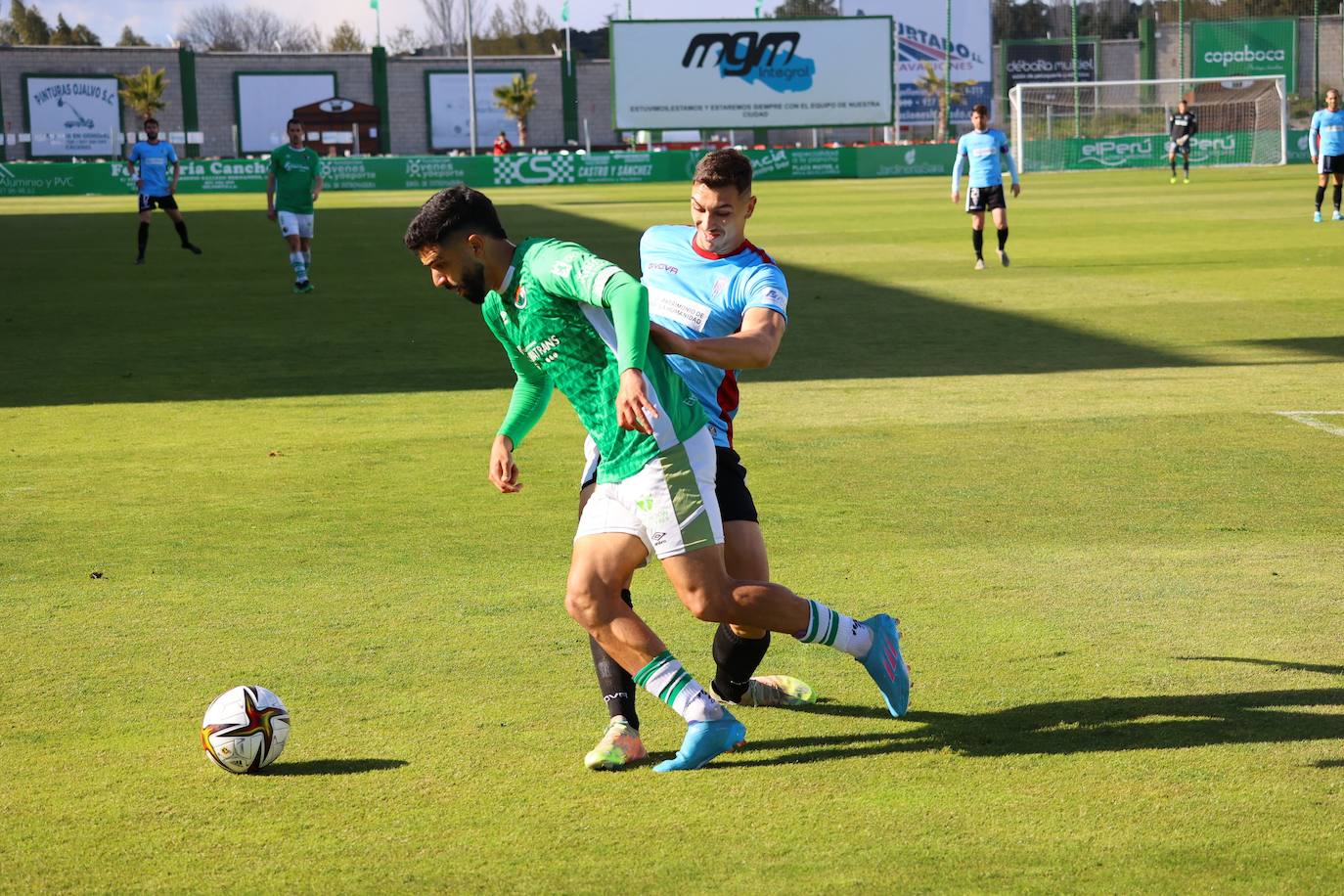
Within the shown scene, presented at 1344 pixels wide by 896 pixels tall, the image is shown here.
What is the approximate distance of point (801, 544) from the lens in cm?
708

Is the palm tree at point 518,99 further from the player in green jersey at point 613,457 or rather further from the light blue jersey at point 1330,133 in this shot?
the player in green jersey at point 613,457

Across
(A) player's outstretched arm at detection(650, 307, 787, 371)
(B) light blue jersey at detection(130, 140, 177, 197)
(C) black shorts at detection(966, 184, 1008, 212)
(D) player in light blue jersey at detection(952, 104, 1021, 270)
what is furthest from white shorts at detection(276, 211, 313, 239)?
(A) player's outstretched arm at detection(650, 307, 787, 371)

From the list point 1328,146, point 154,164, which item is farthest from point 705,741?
point 1328,146

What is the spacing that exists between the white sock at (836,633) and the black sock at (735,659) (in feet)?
0.72

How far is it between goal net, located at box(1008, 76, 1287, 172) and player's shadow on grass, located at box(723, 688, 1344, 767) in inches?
1891

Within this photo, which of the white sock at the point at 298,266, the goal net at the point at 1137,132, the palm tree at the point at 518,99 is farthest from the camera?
the palm tree at the point at 518,99

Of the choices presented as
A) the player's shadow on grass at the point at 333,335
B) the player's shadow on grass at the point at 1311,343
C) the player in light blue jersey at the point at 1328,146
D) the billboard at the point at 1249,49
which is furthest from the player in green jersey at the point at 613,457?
the billboard at the point at 1249,49

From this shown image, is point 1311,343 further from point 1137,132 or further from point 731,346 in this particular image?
point 1137,132

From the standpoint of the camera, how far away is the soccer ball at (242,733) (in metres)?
4.43

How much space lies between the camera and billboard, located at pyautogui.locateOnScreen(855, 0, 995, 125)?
283ft

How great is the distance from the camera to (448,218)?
4281 mm

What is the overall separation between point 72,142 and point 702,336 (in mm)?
82081

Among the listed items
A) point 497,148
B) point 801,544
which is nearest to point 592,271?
point 801,544

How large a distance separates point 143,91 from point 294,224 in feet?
216
